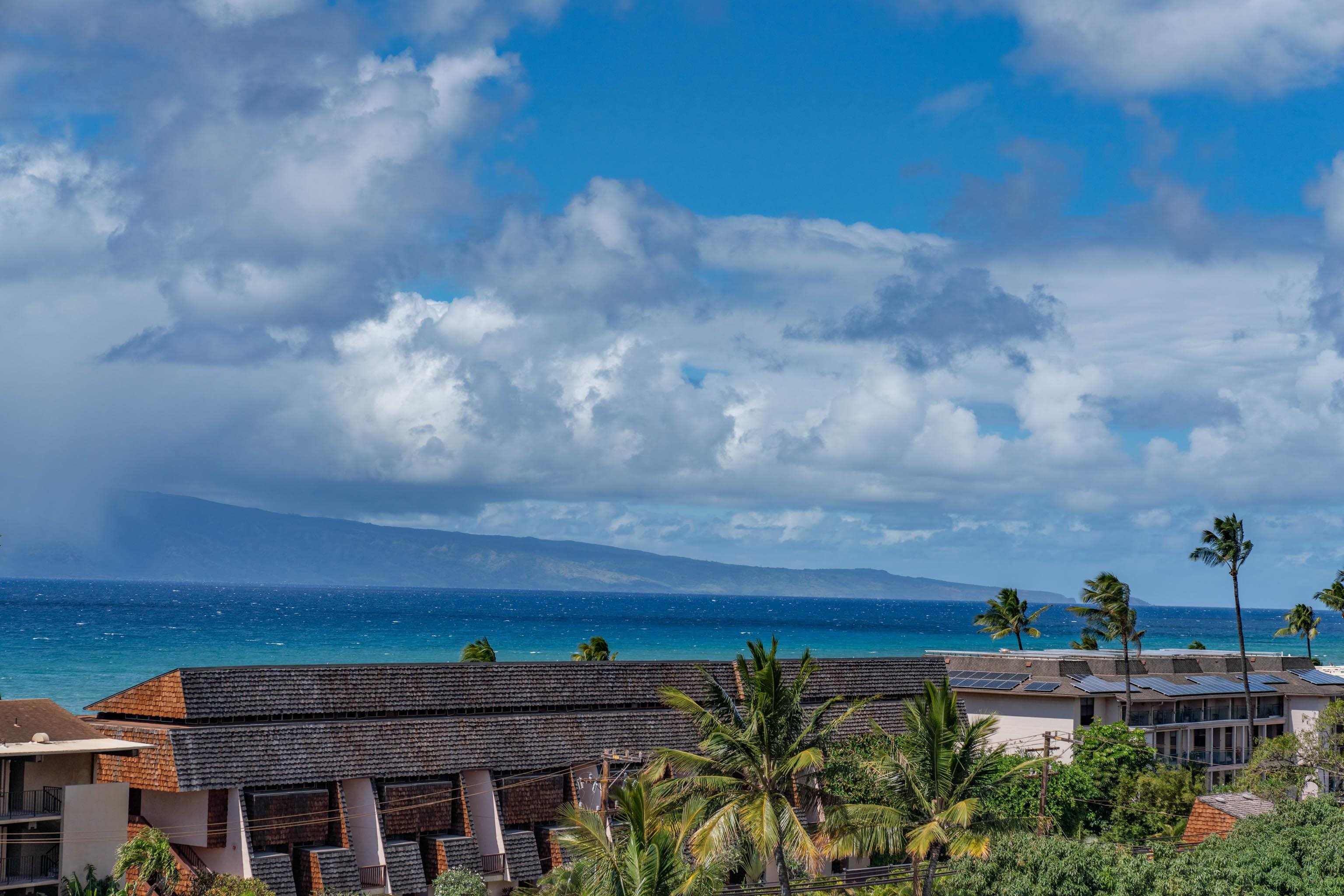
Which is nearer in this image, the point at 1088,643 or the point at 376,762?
the point at 376,762

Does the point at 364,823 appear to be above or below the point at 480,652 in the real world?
below

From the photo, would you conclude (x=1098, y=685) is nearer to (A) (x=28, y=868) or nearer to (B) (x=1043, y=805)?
(B) (x=1043, y=805)

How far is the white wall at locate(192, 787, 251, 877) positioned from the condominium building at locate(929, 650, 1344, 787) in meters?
41.3

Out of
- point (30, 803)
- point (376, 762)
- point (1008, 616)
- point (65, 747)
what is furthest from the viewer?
point (1008, 616)

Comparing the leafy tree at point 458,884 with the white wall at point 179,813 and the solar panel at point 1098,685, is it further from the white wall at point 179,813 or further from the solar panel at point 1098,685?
the solar panel at point 1098,685

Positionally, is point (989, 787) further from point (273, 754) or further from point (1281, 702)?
point (1281, 702)

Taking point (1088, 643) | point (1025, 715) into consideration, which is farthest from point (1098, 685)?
point (1088, 643)

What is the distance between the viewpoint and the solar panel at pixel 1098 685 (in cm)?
7256

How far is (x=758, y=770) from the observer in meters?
40.4

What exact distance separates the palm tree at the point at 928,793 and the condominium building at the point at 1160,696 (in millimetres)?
30902

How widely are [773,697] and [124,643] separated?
464 ft

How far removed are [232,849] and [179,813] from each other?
233 cm

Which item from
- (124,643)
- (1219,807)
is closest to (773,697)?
(1219,807)

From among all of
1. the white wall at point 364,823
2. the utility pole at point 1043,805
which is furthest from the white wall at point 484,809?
the utility pole at point 1043,805
